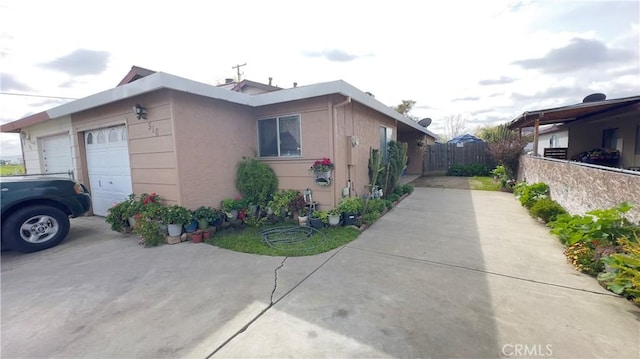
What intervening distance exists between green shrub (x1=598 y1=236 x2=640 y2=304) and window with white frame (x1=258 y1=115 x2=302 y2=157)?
524 centimetres

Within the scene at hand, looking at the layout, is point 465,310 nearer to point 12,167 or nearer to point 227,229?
point 227,229

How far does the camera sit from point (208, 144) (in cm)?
555

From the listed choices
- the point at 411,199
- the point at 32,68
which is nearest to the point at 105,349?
the point at 411,199

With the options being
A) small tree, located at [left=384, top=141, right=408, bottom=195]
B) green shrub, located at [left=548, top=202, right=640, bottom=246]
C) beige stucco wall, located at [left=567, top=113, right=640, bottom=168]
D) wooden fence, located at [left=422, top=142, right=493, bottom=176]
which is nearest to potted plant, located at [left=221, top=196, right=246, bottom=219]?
small tree, located at [left=384, top=141, right=408, bottom=195]

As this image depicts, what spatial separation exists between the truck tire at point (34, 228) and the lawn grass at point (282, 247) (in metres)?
2.92

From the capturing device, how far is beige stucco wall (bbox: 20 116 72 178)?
723cm

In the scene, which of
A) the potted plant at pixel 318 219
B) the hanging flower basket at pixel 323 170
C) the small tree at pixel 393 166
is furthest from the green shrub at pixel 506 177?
the potted plant at pixel 318 219

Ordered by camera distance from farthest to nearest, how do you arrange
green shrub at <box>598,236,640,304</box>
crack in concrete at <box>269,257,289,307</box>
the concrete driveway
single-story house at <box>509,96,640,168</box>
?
single-story house at <box>509,96,640,168</box>
crack in concrete at <box>269,257,289,307</box>
green shrub at <box>598,236,640,304</box>
the concrete driveway

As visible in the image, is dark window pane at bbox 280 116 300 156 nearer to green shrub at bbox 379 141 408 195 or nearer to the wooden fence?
green shrub at bbox 379 141 408 195

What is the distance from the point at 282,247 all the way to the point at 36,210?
4605 millimetres

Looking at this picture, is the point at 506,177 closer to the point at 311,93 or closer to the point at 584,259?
the point at 584,259

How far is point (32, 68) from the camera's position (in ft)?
27.8

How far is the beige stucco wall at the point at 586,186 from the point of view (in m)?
3.44

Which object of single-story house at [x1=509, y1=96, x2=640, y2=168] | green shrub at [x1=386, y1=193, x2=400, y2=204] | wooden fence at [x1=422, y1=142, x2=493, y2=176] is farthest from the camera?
wooden fence at [x1=422, y1=142, x2=493, y2=176]
